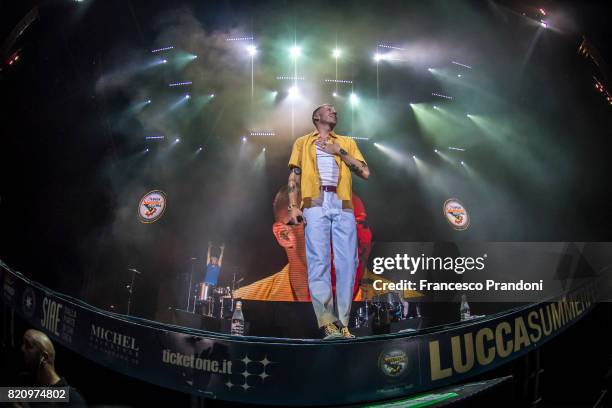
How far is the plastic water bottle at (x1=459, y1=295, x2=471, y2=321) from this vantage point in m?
6.31

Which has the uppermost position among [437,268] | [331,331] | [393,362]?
[437,268]

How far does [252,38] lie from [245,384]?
6030mm

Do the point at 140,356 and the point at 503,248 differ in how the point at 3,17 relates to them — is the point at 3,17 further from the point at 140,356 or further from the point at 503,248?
the point at 503,248

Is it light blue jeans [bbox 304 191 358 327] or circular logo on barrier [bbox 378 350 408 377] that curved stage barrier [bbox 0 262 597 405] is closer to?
circular logo on barrier [bbox 378 350 408 377]

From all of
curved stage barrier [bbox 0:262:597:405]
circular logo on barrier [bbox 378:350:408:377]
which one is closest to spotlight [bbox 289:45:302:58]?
curved stage barrier [bbox 0:262:597:405]

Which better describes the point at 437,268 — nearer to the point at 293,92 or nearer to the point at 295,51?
the point at 293,92

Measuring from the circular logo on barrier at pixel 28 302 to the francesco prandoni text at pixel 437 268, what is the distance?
14.3ft

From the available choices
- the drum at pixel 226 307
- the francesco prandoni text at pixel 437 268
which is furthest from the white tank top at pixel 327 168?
the drum at pixel 226 307

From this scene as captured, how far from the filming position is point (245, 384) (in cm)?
362

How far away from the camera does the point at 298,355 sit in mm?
3627

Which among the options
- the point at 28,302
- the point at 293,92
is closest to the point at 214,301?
the point at 28,302

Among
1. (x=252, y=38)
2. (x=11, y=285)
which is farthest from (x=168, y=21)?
(x=11, y=285)

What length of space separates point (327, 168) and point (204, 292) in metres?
3.01

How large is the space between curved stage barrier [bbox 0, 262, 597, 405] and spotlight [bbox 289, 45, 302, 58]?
18.1 ft
